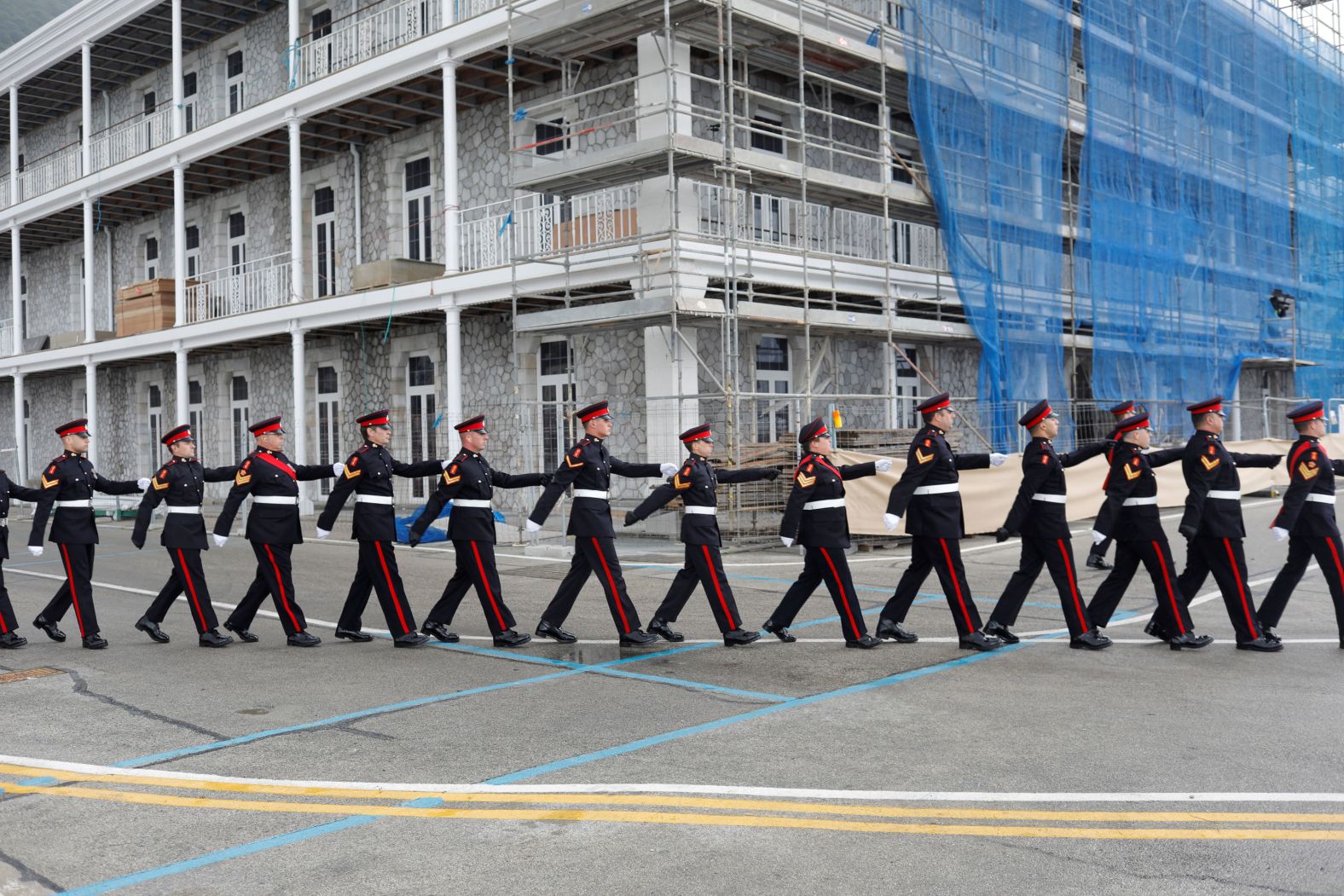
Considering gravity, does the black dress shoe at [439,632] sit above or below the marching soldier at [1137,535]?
below

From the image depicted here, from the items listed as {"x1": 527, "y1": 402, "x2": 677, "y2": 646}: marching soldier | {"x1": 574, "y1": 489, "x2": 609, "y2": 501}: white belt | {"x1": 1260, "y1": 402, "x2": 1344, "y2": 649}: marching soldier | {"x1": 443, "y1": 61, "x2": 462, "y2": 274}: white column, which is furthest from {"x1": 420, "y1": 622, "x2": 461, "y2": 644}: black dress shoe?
{"x1": 443, "y1": 61, "x2": 462, "y2": 274}: white column

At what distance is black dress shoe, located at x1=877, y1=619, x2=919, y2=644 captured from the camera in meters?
8.71

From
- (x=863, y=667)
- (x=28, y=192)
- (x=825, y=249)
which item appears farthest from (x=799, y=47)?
(x=28, y=192)

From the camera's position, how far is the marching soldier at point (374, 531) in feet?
29.9

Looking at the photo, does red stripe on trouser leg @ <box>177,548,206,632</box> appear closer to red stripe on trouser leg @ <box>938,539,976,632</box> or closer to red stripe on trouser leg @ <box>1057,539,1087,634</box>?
red stripe on trouser leg @ <box>938,539,976,632</box>

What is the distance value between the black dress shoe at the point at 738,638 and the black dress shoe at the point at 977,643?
1496 millimetres

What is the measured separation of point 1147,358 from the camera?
22250 mm

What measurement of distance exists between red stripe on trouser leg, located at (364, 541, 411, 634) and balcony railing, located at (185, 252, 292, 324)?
16.1 metres

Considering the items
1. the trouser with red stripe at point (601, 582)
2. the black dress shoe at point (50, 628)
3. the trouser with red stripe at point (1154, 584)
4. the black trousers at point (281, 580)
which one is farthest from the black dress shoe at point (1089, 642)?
the black dress shoe at point (50, 628)

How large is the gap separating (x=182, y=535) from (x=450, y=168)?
10736 mm

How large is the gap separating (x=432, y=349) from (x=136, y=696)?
52.4ft

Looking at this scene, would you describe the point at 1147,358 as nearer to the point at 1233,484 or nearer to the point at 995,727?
the point at 1233,484

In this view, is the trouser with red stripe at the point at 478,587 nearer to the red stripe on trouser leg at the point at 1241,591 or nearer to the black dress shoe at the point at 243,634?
the black dress shoe at the point at 243,634

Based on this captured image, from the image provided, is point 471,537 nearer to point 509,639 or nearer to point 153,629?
point 509,639
